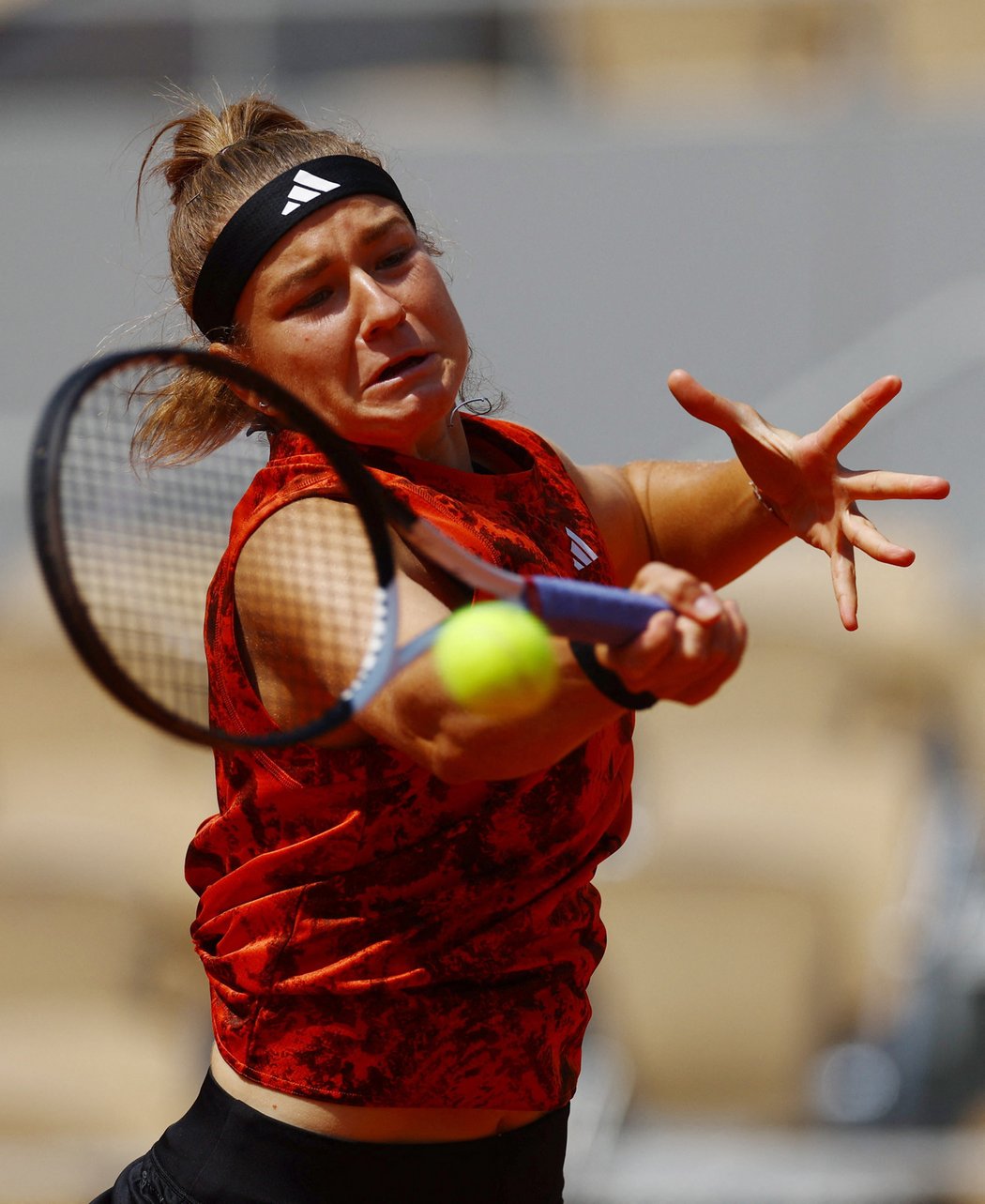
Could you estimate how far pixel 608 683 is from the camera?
1775 millimetres

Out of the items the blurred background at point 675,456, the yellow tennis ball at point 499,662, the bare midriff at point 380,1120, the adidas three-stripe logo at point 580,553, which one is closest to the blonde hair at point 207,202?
Result: the adidas three-stripe logo at point 580,553

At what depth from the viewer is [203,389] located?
2350mm

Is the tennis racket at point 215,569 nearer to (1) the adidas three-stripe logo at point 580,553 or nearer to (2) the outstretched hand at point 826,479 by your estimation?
(1) the adidas three-stripe logo at point 580,553

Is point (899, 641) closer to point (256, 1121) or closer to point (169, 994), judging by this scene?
point (169, 994)

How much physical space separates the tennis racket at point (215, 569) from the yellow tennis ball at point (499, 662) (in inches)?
1.0

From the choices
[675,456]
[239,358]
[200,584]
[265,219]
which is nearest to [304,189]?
[265,219]

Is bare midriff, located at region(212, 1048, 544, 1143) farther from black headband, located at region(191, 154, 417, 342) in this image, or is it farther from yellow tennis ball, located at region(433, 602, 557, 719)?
black headband, located at region(191, 154, 417, 342)

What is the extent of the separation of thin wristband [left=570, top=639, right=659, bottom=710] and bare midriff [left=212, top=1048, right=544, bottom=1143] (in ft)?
2.22

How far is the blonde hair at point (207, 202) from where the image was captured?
235 centimetres

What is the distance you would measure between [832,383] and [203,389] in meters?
4.31

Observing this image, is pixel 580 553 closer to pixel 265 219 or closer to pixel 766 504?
pixel 766 504

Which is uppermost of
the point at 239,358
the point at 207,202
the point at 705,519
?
the point at 207,202

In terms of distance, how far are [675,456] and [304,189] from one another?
445 cm

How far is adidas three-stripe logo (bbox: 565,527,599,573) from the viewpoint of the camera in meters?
2.33
